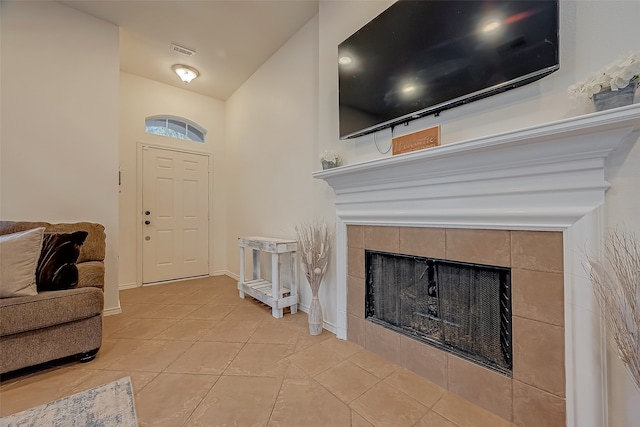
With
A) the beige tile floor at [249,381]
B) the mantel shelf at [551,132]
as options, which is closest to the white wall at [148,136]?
the beige tile floor at [249,381]

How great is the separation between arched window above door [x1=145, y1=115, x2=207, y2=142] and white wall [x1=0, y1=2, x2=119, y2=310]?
43.1 inches

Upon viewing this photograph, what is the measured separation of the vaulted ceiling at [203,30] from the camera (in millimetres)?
2512

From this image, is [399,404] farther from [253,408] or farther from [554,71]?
[554,71]

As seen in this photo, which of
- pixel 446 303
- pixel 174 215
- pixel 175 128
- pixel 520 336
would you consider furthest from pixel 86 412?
pixel 175 128

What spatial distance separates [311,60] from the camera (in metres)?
2.71

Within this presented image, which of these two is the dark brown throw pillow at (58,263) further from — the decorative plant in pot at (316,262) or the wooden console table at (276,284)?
the decorative plant in pot at (316,262)

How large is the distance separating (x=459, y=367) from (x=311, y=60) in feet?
9.44

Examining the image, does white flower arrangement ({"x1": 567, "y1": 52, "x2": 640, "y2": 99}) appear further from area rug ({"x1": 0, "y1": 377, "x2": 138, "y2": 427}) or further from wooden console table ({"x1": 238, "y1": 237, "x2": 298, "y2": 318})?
area rug ({"x1": 0, "y1": 377, "x2": 138, "y2": 427})

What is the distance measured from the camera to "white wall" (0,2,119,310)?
7.72 ft

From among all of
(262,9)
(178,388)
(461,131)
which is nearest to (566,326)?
(461,131)

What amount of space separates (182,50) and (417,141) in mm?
3071

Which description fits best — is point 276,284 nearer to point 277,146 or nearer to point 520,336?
point 277,146

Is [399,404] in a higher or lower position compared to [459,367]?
lower

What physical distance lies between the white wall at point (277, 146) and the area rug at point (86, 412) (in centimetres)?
149
